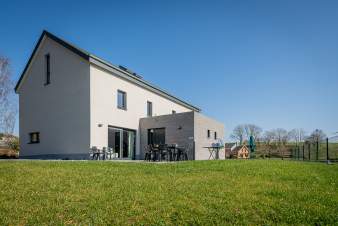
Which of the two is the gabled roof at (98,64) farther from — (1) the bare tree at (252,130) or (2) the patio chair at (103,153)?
(1) the bare tree at (252,130)

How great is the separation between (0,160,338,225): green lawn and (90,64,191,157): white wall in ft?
31.4

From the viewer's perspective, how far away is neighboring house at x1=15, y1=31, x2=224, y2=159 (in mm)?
16141

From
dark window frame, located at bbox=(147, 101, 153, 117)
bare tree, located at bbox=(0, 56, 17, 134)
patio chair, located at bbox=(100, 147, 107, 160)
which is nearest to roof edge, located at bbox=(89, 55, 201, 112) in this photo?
dark window frame, located at bbox=(147, 101, 153, 117)

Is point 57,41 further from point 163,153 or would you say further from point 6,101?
point 6,101

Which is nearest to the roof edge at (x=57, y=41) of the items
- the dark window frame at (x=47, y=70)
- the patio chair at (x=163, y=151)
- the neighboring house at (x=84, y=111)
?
the neighboring house at (x=84, y=111)

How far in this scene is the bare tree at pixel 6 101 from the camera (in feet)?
84.1

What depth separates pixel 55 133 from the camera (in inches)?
682

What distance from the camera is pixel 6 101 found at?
86.5 ft

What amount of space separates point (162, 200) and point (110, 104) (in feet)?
44.7

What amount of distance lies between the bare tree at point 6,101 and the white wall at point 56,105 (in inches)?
274

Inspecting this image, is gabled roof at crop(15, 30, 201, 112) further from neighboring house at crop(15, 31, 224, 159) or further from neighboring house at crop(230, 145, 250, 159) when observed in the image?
neighboring house at crop(230, 145, 250, 159)

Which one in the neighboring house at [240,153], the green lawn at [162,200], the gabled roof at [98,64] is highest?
the gabled roof at [98,64]

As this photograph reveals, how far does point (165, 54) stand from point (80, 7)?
5789 mm

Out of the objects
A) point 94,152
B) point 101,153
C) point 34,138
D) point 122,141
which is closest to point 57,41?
point 34,138
